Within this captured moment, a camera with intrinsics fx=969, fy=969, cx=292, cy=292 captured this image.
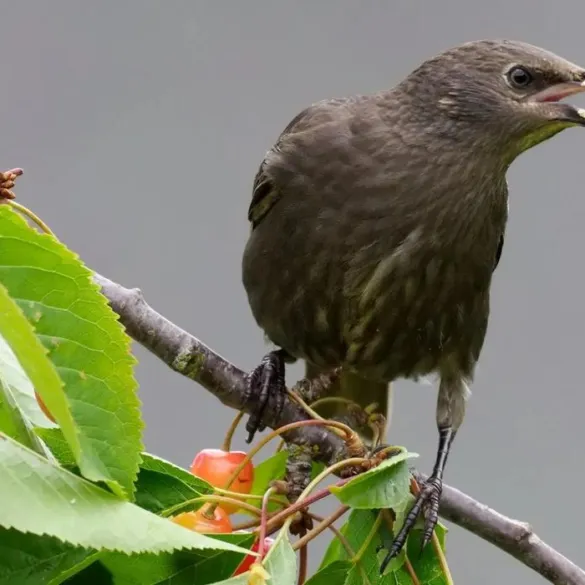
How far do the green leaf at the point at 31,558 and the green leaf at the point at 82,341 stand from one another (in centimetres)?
8

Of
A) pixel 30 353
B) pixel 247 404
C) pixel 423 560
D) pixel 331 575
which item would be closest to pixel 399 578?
pixel 423 560

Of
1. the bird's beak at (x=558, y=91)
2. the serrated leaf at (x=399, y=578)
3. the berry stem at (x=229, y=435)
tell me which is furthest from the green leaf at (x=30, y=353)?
the bird's beak at (x=558, y=91)

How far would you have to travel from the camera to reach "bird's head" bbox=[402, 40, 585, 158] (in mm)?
1651

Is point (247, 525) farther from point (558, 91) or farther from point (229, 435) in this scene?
point (558, 91)

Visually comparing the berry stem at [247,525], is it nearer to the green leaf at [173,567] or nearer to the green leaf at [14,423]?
the green leaf at [173,567]

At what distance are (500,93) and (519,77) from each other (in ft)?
0.14

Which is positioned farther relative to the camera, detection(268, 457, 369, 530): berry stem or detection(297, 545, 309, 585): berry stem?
detection(297, 545, 309, 585): berry stem

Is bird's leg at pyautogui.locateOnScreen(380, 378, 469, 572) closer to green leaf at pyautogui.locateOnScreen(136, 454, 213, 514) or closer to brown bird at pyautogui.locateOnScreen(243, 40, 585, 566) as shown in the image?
brown bird at pyautogui.locateOnScreen(243, 40, 585, 566)

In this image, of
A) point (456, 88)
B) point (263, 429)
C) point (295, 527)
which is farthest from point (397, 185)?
point (295, 527)

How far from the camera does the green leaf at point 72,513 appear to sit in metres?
0.65

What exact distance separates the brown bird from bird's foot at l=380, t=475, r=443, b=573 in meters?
0.01

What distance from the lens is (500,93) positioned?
1.71 metres

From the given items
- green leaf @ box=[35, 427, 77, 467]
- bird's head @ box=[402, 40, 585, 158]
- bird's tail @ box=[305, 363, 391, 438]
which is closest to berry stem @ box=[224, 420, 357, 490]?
green leaf @ box=[35, 427, 77, 467]

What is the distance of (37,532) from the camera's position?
0.65 m
